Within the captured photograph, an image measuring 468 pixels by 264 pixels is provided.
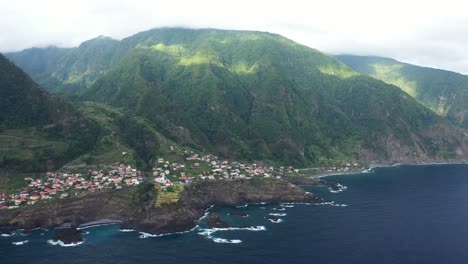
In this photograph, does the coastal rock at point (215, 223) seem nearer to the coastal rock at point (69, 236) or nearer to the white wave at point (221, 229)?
the white wave at point (221, 229)

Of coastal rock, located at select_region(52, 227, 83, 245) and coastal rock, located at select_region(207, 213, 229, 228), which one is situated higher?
coastal rock, located at select_region(207, 213, 229, 228)

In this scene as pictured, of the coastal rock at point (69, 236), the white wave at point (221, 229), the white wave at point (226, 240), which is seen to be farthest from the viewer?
the coastal rock at point (69, 236)

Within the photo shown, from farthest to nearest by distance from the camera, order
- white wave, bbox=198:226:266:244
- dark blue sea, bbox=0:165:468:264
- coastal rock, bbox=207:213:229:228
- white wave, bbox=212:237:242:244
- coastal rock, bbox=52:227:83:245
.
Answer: coastal rock, bbox=207:213:229:228 → coastal rock, bbox=52:227:83:245 → white wave, bbox=198:226:266:244 → white wave, bbox=212:237:242:244 → dark blue sea, bbox=0:165:468:264

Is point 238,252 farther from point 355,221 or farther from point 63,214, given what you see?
point 63,214

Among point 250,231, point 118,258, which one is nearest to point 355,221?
point 250,231

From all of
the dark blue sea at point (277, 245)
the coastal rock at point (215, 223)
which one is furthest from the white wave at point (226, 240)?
the coastal rock at point (215, 223)

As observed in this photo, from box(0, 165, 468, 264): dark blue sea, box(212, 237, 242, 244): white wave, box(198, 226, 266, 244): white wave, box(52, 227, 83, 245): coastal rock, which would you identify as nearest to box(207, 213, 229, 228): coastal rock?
box(198, 226, 266, 244): white wave

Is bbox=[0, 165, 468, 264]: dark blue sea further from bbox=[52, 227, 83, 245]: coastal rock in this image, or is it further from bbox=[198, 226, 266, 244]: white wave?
bbox=[52, 227, 83, 245]: coastal rock

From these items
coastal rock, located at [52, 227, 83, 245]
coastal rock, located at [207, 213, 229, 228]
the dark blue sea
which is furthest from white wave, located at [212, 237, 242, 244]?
coastal rock, located at [52, 227, 83, 245]

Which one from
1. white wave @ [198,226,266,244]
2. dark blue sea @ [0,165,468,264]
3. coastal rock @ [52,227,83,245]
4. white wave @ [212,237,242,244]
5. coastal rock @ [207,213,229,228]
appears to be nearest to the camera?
dark blue sea @ [0,165,468,264]

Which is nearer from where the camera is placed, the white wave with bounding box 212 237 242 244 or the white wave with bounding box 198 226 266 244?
the white wave with bounding box 212 237 242 244
